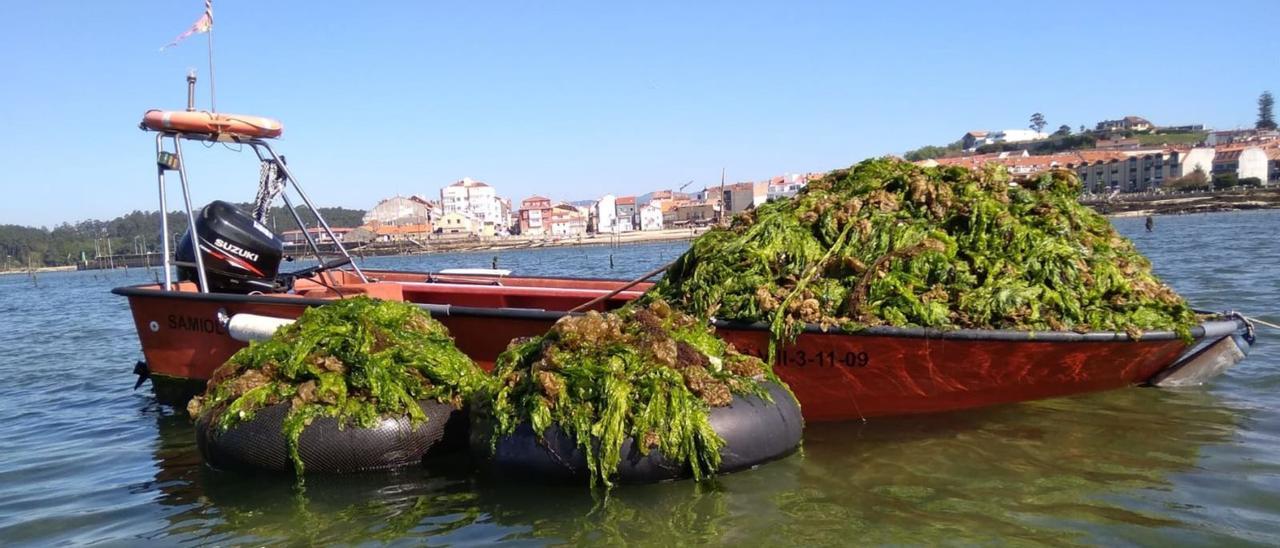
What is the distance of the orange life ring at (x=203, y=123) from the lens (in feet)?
25.9

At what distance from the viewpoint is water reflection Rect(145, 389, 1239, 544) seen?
4.12 m

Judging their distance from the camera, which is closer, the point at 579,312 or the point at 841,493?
the point at 841,493

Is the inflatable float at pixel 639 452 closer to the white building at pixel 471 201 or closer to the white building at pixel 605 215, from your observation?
the white building at pixel 605 215

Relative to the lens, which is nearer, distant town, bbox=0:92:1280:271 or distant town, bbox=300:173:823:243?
distant town, bbox=0:92:1280:271

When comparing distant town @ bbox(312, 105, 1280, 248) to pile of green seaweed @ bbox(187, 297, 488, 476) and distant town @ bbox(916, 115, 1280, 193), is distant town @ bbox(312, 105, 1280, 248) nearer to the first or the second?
distant town @ bbox(916, 115, 1280, 193)

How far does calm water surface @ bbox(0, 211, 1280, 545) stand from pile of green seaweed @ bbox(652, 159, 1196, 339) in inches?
30.6

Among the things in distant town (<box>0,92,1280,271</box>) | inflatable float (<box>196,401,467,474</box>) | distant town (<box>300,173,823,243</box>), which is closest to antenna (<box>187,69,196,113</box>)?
inflatable float (<box>196,401,467,474</box>)

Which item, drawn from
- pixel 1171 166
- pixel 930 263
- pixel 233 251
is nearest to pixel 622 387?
pixel 930 263

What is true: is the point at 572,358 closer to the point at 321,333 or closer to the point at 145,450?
the point at 321,333

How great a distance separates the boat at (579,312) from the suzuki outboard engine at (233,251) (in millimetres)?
14

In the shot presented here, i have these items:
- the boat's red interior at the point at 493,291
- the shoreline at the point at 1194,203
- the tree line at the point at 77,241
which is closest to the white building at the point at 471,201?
the tree line at the point at 77,241

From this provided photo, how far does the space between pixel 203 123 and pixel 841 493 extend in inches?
264

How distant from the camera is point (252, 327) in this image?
704 centimetres

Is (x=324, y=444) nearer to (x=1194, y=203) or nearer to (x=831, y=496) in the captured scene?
(x=831, y=496)
